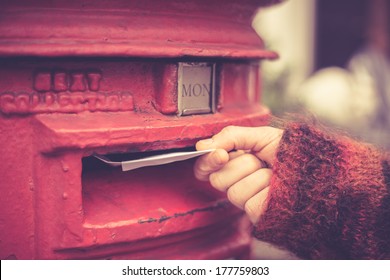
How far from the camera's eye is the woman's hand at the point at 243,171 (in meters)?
1.28

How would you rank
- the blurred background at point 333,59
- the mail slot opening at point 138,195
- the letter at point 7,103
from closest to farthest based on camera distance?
the letter at point 7,103
the mail slot opening at point 138,195
the blurred background at point 333,59

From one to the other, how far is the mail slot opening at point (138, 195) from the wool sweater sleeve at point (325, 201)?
21 centimetres

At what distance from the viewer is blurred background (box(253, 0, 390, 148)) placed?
161 inches

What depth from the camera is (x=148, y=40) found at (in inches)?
46.2

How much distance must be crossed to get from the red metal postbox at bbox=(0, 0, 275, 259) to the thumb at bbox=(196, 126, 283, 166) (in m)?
0.04

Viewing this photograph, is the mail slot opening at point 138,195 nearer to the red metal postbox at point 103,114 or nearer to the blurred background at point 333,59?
the red metal postbox at point 103,114

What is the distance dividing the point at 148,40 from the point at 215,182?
432 millimetres

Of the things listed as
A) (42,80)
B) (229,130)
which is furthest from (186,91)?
(42,80)

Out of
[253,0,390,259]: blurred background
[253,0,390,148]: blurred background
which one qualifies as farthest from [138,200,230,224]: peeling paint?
[253,0,390,148]: blurred background

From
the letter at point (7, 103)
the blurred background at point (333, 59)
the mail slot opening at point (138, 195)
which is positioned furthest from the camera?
the blurred background at point (333, 59)

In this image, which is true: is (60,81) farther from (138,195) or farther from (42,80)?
(138,195)

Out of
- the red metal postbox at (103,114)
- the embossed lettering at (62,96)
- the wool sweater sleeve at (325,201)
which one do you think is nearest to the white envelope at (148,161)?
the red metal postbox at (103,114)
